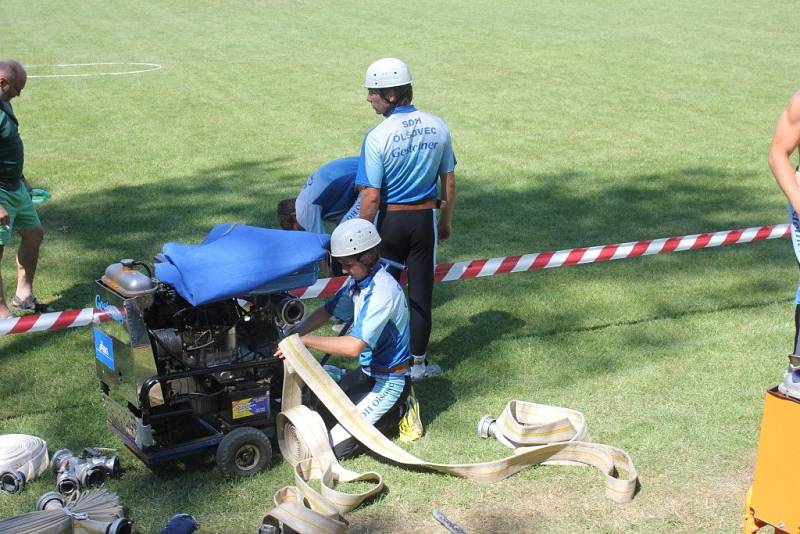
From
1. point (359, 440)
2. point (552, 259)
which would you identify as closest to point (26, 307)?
point (359, 440)

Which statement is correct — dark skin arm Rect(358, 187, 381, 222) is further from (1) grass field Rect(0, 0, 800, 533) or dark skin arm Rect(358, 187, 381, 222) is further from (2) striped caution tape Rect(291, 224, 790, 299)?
(1) grass field Rect(0, 0, 800, 533)

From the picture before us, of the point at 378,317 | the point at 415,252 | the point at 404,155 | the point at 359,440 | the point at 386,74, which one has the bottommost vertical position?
the point at 359,440

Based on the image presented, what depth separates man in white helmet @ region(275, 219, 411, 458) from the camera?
19.9ft

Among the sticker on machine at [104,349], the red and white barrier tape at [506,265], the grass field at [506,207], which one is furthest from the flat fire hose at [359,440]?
the sticker on machine at [104,349]

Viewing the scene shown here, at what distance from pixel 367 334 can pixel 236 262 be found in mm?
903

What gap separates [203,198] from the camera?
12805mm

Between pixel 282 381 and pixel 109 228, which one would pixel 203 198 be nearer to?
pixel 109 228

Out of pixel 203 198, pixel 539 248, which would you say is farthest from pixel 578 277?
pixel 203 198

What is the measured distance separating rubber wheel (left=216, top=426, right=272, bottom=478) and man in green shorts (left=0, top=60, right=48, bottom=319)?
3454mm

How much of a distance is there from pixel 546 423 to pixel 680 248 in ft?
9.75

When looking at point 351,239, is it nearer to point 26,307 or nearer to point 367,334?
point 367,334

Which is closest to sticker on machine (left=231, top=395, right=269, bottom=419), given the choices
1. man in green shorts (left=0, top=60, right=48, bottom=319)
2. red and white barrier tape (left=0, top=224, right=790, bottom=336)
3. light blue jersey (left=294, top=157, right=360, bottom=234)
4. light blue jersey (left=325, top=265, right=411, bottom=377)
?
light blue jersey (left=325, top=265, right=411, bottom=377)

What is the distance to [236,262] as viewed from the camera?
18.9 ft

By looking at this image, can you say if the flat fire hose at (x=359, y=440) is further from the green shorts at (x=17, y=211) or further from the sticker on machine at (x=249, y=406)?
the green shorts at (x=17, y=211)
